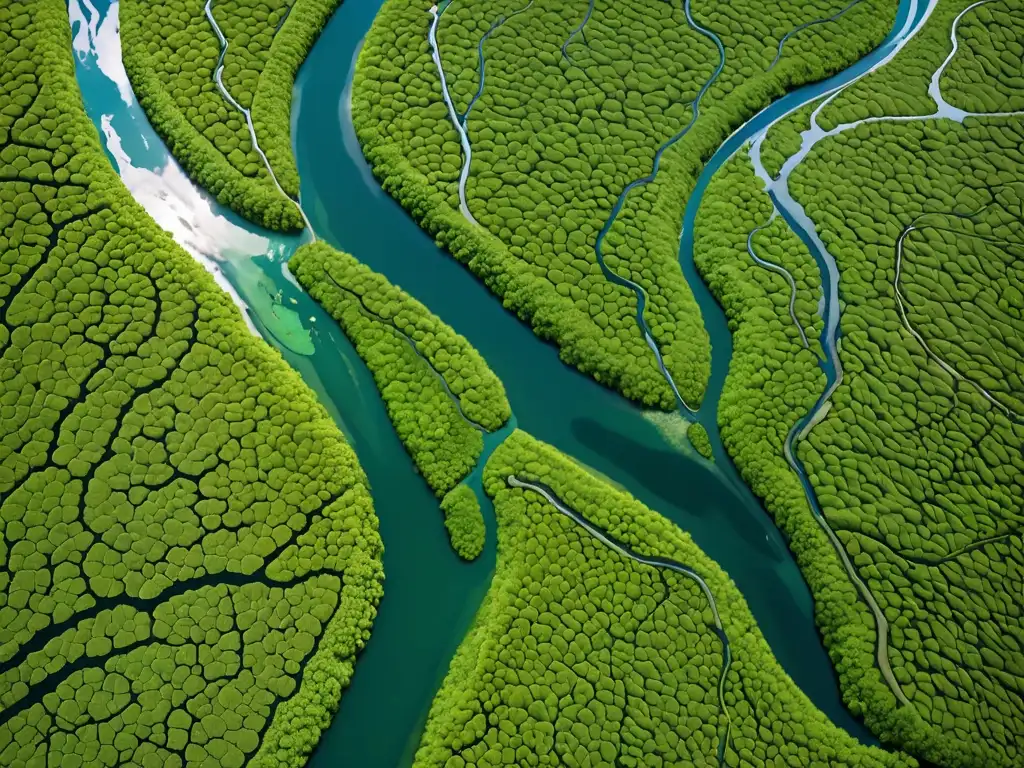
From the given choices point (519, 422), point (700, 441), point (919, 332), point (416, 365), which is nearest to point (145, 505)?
point (416, 365)

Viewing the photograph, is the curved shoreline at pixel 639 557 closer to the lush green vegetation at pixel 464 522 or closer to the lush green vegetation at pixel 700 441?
the lush green vegetation at pixel 464 522

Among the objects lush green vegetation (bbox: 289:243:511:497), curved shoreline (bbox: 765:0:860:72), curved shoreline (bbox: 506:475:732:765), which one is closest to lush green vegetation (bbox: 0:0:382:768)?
lush green vegetation (bbox: 289:243:511:497)

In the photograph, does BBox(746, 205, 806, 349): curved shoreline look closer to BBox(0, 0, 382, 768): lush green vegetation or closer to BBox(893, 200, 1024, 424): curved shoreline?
BBox(893, 200, 1024, 424): curved shoreline

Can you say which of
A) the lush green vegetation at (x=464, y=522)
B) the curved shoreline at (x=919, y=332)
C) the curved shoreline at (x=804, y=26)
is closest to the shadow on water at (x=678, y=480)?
the lush green vegetation at (x=464, y=522)

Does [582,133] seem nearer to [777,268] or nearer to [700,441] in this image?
[777,268]

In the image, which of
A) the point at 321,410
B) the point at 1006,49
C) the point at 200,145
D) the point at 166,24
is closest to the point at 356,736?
the point at 321,410
